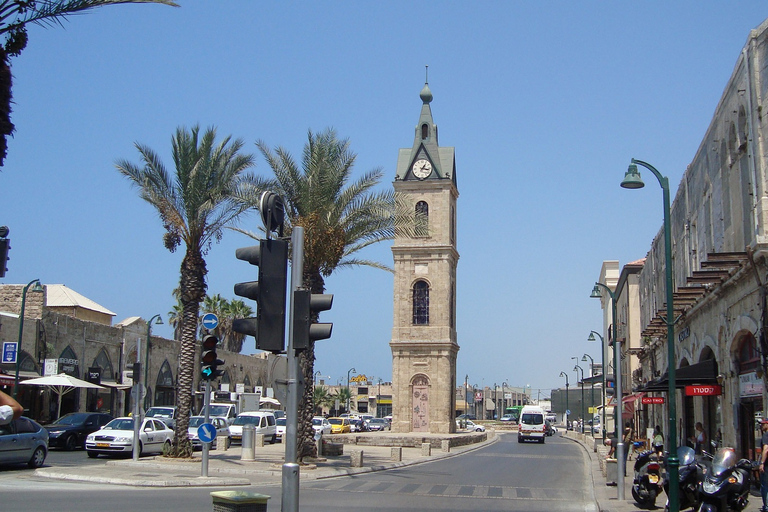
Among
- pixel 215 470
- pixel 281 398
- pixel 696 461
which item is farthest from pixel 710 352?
pixel 281 398

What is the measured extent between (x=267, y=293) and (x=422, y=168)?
5500 cm

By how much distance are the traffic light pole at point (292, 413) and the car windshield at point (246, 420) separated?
30702 mm

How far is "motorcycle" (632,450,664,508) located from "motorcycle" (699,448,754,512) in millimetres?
3501

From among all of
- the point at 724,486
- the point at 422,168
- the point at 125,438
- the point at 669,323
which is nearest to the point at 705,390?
the point at 669,323

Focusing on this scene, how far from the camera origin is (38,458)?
22234 mm

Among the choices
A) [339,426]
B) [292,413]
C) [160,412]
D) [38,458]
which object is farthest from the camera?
[339,426]

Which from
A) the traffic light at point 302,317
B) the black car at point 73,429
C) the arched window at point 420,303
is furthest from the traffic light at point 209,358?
the arched window at point 420,303

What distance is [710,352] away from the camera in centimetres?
2503

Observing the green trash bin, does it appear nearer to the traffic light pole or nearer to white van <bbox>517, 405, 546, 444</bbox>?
the traffic light pole

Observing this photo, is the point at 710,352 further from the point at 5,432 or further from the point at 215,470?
the point at 5,432

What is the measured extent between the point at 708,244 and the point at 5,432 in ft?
68.7

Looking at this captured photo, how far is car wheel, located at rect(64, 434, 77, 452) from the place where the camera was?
30.7 meters

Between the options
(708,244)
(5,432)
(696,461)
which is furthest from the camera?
(708,244)

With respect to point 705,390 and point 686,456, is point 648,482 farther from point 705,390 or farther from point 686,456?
point 705,390
